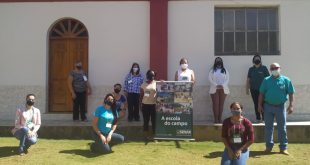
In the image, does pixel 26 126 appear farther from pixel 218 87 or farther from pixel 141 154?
pixel 218 87

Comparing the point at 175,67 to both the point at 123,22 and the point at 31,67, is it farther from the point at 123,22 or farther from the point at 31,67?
the point at 31,67

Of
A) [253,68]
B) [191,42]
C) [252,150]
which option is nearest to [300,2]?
[253,68]

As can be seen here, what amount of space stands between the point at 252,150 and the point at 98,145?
350 cm

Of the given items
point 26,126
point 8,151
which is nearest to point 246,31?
point 26,126

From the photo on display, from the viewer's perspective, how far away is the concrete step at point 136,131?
35.2ft

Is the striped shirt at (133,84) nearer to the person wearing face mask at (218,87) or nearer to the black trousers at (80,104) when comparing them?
the black trousers at (80,104)

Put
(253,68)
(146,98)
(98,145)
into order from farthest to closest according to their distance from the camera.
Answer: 1. (253,68)
2. (146,98)
3. (98,145)

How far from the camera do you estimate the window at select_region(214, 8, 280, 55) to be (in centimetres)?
1253

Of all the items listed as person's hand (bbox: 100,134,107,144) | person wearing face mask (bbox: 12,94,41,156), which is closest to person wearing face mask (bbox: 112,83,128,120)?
person's hand (bbox: 100,134,107,144)

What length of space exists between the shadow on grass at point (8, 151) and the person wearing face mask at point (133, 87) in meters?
3.39

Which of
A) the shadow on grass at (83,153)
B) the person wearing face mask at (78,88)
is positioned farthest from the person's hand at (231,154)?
the person wearing face mask at (78,88)

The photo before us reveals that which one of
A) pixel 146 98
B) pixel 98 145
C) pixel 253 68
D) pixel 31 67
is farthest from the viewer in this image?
pixel 31 67

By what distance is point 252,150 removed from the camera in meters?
9.76

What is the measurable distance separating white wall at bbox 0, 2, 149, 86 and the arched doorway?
9.3 inches
